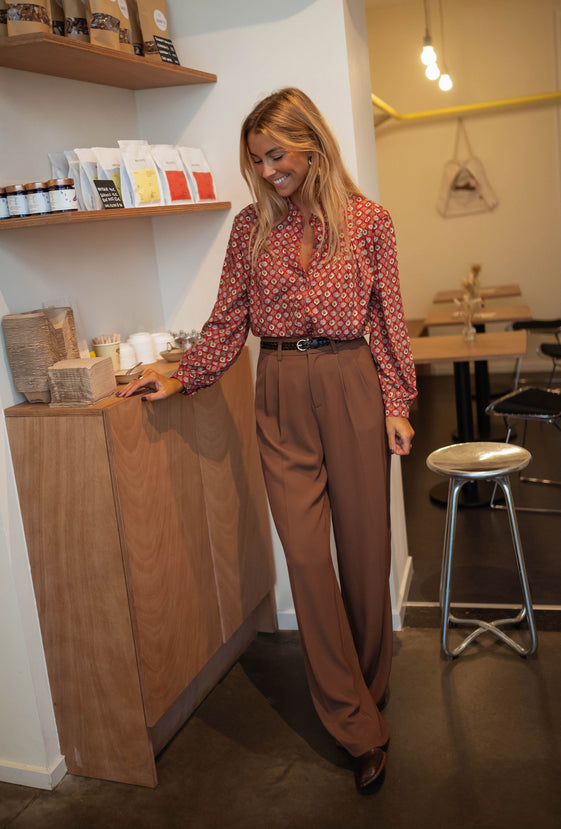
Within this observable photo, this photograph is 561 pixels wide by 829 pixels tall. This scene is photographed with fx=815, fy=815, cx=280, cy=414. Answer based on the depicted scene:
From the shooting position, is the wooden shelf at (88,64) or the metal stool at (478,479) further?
the metal stool at (478,479)

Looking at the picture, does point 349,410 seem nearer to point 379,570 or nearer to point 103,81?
point 379,570

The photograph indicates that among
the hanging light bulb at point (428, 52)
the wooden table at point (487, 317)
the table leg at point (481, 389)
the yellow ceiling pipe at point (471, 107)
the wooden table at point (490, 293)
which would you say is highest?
the hanging light bulb at point (428, 52)

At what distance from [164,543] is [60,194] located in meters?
1.14

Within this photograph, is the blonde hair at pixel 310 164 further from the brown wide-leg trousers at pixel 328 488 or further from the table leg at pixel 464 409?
the table leg at pixel 464 409

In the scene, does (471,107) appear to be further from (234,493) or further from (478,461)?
(234,493)

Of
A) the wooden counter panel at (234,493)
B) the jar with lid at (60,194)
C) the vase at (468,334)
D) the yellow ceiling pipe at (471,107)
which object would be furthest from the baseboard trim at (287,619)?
the yellow ceiling pipe at (471,107)

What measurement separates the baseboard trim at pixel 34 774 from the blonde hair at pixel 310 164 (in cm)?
178

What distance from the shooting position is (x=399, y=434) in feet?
8.46

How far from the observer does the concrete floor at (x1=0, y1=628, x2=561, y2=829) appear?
93.2 inches

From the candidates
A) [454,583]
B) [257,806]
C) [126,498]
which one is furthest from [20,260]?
[454,583]

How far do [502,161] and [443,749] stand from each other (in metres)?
6.96

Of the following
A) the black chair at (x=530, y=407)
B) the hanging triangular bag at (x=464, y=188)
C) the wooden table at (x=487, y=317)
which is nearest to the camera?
the black chair at (x=530, y=407)

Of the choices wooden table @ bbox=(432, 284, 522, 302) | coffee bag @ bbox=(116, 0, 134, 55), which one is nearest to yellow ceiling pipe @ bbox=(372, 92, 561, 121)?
wooden table @ bbox=(432, 284, 522, 302)

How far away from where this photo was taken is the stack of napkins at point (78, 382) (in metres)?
2.38
